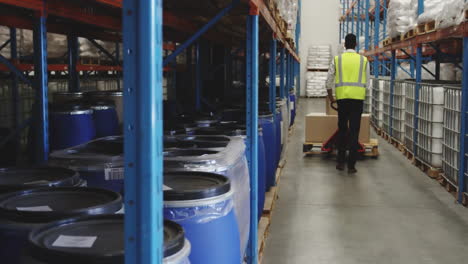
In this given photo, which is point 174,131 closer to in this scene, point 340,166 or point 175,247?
point 175,247

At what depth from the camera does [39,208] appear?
6.64ft

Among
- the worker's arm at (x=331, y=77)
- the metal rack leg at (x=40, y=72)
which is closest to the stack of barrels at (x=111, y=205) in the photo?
the metal rack leg at (x=40, y=72)

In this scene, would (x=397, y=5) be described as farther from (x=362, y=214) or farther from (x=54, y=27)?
(x=54, y=27)

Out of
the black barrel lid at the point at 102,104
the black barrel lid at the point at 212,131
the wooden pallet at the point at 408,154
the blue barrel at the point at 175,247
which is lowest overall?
the wooden pallet at the point at 408,154

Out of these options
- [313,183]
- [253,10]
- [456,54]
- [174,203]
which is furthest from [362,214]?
[456,54]

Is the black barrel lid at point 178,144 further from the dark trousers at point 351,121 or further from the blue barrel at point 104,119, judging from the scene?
the dark trousers at point 351,121

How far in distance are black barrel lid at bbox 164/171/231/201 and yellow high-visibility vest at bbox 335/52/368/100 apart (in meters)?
5.71

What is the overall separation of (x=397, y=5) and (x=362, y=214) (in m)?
5.69

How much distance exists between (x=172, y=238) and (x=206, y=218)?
0.56m

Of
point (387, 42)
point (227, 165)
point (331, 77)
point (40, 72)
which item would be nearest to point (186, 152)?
point (227, 165)

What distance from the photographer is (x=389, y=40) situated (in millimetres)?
11352

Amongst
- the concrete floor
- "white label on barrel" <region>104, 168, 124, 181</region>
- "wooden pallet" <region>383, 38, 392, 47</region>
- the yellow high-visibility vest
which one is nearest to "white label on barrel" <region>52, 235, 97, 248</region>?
"white label on barrel" <region>104, 168, 124, 181</region>

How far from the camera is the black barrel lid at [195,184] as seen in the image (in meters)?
2.22

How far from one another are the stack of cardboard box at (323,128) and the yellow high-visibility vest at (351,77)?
166 centimetres
